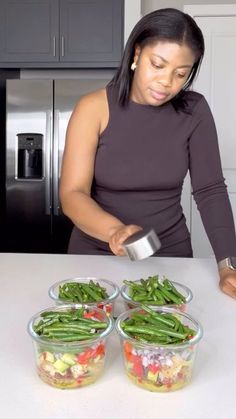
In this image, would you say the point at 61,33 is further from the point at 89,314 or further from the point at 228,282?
the point at 89,314

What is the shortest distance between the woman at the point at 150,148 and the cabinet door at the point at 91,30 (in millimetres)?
1987

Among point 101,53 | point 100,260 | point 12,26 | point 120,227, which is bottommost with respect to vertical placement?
point 100,260

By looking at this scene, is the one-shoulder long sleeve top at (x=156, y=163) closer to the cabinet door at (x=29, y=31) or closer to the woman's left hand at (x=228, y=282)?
the woman's left hand at (x=228, y=282)

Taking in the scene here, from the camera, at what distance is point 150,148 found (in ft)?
3.96

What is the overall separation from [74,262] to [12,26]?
2510 millimetres

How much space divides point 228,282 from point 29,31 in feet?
8.86

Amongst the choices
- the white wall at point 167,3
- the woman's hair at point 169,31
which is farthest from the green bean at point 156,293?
the white wall at point 167,3

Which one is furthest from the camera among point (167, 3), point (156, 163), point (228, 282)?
point (167, 3)

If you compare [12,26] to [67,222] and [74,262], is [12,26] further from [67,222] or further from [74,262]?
[74,262]

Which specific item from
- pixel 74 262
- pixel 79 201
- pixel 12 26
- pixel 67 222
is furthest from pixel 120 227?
pixel 12 26

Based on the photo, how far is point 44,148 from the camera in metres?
3.03

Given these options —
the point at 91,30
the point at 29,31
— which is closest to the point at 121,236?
the point at 91,30

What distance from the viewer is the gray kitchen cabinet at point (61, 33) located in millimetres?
3041

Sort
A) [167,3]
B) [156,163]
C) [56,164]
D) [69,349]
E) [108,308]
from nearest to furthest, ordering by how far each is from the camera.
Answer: [69,349]
[108,308]
[156,163]
[56,164]
[167,3]
